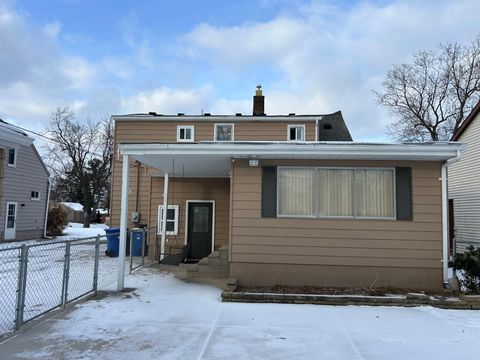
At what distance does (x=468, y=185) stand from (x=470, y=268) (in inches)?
A: 341

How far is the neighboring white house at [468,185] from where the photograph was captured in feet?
48.4

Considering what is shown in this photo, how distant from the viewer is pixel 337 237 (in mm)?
8633

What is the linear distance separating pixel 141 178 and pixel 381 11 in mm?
9921

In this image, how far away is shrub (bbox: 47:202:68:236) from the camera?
81.0 ft

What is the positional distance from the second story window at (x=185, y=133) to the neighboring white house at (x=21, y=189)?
725 centimetres

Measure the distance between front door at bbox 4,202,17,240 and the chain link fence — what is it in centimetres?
863

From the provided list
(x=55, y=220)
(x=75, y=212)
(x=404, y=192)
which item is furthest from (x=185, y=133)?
(x=75, y=212)

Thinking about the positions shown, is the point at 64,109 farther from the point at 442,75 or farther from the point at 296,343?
the point at 296,343

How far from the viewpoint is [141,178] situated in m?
15.9

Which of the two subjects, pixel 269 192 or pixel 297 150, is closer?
pixel 297 150

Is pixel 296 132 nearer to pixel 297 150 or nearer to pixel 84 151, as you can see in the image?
pixel 297 150

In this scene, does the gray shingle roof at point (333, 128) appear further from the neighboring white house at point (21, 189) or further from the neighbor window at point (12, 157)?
the neighbor window at point (12, 157)

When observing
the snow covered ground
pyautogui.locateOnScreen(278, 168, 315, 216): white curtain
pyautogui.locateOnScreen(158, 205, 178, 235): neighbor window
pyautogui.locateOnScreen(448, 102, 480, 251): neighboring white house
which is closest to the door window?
pyautogui.locateOnScreen(158, 205, 178, 235): neighbor window

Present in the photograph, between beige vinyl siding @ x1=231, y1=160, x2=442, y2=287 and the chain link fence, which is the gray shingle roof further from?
beige vinyl siding @ x1=231, y1=160, x2=442, y2=287
